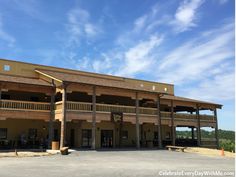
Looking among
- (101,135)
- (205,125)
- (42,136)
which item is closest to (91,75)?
(101,135)

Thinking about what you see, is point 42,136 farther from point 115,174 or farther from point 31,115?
point 115,174

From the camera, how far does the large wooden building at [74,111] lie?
2648cm

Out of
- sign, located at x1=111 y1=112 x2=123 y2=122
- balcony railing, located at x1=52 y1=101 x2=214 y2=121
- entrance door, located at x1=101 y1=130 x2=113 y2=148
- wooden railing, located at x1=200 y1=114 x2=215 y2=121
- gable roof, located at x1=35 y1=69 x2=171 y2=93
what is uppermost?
gable roof, located at x1=35 y1=69 x2=171 y2=93

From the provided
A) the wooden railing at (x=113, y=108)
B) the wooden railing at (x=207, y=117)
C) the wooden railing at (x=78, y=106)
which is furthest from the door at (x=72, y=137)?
the wooden railing at (x=207, y=117)

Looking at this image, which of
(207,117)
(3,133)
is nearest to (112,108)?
(3,133)

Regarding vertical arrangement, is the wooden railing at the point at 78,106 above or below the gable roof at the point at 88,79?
below

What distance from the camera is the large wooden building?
86.9 ft

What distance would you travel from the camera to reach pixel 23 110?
85.4 feet

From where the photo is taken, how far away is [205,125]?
125 feet

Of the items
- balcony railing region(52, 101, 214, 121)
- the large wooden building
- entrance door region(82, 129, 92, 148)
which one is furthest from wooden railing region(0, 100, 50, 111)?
entrance door region(82, 129, 92, 148)

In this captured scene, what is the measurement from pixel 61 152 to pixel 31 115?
5.60m

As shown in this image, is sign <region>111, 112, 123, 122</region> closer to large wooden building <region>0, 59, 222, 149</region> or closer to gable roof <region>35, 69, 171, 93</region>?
large wooden building <region>0, 59, 222, 149</region>

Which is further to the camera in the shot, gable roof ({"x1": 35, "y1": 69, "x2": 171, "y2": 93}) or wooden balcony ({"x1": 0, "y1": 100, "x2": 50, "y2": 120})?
gable roof ({"x1": 35, "y1": 69, "x2": 171, "y2": 93})

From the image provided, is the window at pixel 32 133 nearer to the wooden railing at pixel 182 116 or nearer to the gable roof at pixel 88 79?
the gable roof at pixel 88 79
